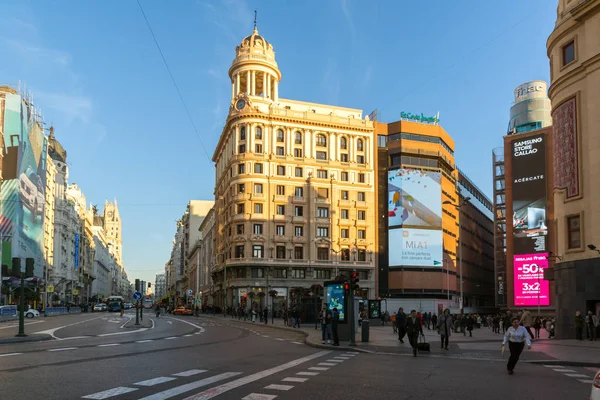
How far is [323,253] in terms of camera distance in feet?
267

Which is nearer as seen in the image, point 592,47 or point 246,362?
point 246,362

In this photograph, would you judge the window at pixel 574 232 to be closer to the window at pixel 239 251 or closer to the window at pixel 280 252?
the window at pixel 280 252

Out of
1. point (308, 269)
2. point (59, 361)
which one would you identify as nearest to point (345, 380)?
point (59, 361)

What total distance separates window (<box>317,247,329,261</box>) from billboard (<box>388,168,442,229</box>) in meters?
12.3

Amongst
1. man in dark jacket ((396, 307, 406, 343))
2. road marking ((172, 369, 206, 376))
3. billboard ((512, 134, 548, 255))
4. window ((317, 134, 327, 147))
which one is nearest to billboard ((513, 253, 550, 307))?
billboard ((512, 134, 548, 255))

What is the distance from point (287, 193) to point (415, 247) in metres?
21.6

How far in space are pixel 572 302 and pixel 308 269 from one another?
165 feet

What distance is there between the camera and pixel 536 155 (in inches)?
3430

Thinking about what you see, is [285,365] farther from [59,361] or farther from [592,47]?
[592,47]

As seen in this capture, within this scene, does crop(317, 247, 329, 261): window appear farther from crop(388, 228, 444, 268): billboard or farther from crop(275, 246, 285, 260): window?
crop(388, 228, 444, 268): billboard

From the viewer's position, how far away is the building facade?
31.2 meters

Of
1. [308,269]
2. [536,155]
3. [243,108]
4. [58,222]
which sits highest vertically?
[243,108]

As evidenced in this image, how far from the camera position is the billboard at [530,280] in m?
82.4

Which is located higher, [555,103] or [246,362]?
[555,103]
